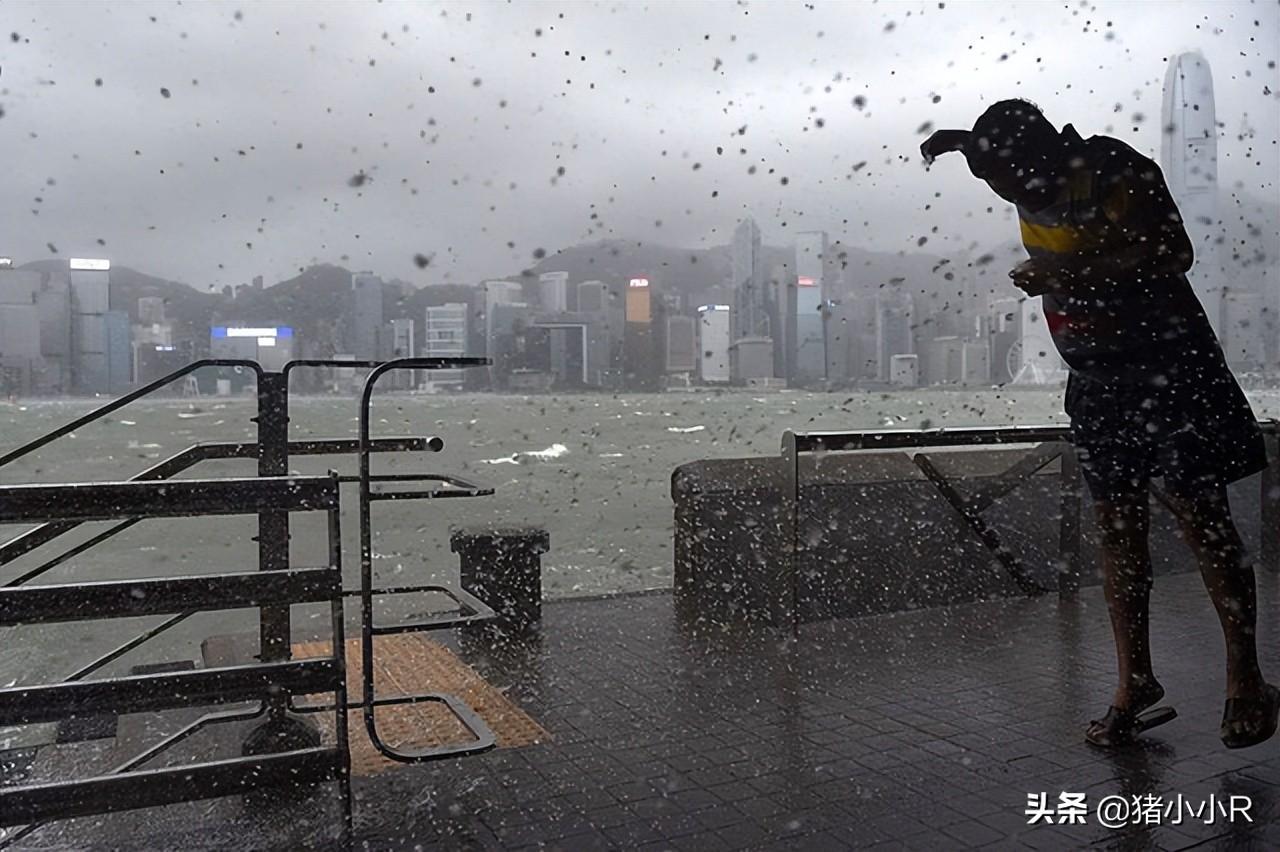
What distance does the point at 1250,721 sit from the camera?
268 cm

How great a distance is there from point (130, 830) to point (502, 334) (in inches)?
105

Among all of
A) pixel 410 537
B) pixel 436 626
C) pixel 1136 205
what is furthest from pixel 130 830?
pixel 410 537

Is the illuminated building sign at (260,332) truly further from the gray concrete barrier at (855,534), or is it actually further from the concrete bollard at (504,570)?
the gray concrete barrier at (855,534)

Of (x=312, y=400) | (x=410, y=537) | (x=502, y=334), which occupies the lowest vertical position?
(x=410, y=537)

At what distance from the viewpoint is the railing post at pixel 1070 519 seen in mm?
5398

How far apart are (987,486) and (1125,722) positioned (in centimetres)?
259

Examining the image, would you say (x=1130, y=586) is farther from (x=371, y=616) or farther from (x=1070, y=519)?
(x=1070, y=519)

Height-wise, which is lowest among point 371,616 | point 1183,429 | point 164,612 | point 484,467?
point 484,467

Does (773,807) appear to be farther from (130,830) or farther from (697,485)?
(697,485)

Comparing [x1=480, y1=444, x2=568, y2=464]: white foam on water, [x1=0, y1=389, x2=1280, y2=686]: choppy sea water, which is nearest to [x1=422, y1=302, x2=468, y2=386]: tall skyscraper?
[x1=0, y1=389, x2=1280, y2=686]: choppy sea water

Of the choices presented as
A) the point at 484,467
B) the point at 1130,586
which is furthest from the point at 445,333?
the point at 484,467

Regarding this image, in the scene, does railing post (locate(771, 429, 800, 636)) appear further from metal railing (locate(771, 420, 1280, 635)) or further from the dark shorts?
the dark shorts

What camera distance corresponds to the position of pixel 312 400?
296 cm

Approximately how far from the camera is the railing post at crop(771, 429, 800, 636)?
15.4 ft
